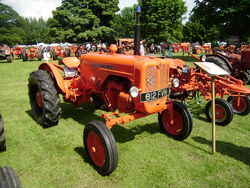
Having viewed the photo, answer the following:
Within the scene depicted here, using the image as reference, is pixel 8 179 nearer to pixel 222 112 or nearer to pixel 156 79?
pixel 156 79

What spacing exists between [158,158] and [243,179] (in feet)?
3.69


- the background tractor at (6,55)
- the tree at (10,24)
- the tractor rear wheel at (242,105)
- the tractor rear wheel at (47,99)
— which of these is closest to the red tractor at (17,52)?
the background tractor at (6,55)

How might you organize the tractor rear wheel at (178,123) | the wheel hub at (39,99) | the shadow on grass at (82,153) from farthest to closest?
the wheel hub at (39,99), the tractor rear wheel at (178,123), the shadow on grass at (82,153)

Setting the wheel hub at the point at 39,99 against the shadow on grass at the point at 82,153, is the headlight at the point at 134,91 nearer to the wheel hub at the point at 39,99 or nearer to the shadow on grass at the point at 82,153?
the shadow on grass at the point at 82,153

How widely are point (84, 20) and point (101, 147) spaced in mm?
28961

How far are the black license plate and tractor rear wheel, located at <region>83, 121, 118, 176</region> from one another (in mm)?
659

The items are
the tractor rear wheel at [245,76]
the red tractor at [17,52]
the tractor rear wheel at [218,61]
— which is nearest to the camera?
the tractor rear wheel at [218,61]

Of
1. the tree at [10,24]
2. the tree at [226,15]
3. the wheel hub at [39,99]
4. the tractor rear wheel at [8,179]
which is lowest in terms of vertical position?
the tractor rear wheel at [8,179]

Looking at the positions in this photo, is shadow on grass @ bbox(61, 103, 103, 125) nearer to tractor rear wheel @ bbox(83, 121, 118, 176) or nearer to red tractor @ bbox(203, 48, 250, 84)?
tractor rear wheel @ bbox(83, 121, 118, 176)

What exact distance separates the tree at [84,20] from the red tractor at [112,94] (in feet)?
83.1

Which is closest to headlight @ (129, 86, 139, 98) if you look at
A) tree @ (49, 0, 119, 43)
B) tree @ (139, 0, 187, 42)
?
tree @ (49, 0, 119, 43)

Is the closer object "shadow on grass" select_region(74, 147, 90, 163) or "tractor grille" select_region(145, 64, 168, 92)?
"tractor grille" select_region(145, 64, 168, 92)

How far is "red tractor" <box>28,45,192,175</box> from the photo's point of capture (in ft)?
9.14

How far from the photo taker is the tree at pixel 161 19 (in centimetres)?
3416
